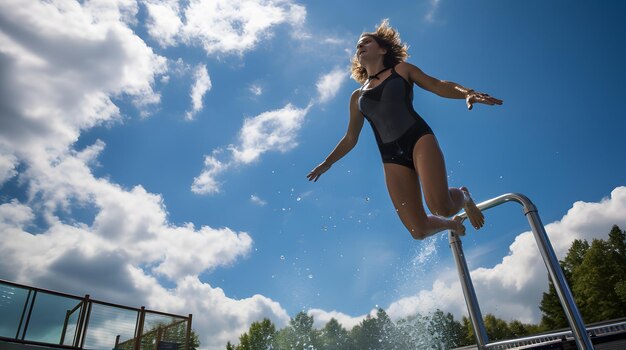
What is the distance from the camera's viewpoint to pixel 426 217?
128 inches

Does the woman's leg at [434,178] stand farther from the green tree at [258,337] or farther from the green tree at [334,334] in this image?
the green tree at [258,337]

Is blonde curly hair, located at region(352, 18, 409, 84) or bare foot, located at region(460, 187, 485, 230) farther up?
blonde curly hair, located at region(352, 18, 409, 84)

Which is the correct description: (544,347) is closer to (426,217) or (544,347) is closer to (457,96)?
(426,217)

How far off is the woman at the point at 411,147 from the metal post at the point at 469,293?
378mm

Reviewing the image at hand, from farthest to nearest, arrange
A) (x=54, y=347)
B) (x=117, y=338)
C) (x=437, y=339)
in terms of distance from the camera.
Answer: (x=117, y=338)
(x=54, y=347)
(x=437, y=339)

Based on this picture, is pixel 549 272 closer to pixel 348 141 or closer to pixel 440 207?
pixel 440 207

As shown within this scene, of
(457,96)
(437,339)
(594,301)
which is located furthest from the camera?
(594,301)

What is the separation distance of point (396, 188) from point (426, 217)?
34 centimetres

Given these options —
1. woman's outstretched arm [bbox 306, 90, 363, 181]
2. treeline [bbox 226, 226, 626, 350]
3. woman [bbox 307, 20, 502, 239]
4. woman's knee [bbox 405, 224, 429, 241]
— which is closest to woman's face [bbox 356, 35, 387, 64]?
woman [bbox 307, 20, 502, 239]

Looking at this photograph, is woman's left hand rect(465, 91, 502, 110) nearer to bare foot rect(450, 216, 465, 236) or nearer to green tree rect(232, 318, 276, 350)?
bare foot rect(450, 216, 465, 236)

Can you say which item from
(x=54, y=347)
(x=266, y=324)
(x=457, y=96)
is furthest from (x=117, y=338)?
(x=266, y=324)

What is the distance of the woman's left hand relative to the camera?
2.79 meters

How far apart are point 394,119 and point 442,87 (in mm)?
476

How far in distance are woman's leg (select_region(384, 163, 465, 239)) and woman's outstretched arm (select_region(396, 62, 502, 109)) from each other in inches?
27.9
